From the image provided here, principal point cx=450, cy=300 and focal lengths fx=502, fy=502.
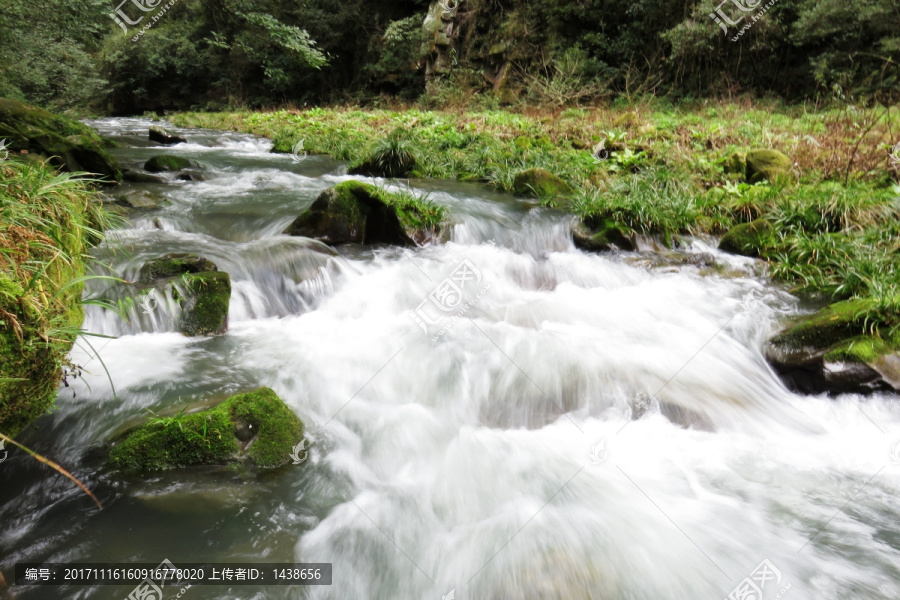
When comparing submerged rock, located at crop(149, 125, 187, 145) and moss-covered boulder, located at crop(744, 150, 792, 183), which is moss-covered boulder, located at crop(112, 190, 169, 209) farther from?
moss-covered boulder, located at crop(744, 150, 792, 183)

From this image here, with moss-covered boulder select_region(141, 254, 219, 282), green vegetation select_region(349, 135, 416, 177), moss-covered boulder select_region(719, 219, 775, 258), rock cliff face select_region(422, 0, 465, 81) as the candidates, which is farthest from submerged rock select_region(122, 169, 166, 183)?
rock cliff face select_region(422, 0, 465, 81)

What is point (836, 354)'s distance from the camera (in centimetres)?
407

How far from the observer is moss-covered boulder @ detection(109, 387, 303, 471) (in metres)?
2.85

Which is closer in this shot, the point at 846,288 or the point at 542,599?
the point at 542,599

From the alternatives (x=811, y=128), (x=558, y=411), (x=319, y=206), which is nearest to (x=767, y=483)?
(x=558, y=411)

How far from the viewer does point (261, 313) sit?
16.7 ft

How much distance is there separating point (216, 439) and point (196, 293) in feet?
6.84

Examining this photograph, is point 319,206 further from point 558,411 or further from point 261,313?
point 558,411

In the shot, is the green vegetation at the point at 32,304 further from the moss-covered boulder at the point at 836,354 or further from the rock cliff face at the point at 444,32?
the rock cliff face at the point at 444,32

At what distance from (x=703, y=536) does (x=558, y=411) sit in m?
1.34

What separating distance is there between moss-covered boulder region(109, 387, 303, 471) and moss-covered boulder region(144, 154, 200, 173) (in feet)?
27.7
